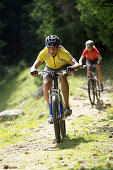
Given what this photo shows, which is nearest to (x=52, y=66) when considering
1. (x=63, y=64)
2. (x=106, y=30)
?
(x=63, y=64)

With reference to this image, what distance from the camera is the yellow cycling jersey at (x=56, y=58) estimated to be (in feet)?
23.1

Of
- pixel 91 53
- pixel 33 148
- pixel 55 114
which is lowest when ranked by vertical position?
pixel 33 148

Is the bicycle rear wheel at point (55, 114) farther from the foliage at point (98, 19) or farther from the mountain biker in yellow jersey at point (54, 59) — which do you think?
the foliage at point (98, 19)

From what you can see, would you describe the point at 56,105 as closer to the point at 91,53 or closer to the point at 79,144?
the point at 79,144

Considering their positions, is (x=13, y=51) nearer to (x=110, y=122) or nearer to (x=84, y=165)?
(x=110, y=122)

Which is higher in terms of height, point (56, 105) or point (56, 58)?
point (56, 58)

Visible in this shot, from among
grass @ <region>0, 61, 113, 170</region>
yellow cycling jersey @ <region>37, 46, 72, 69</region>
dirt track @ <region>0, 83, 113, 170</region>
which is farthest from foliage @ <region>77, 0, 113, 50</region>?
dirt track @ <region>0, 83, 113, 170</region>

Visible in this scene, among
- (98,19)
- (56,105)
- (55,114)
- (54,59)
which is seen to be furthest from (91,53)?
(55,114)

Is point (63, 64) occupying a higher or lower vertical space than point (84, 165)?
higher

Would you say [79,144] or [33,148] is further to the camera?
[33,148]

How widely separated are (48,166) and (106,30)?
15.3 metres

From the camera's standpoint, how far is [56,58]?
7.11m

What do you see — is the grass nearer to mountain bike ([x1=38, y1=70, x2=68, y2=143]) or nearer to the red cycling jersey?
mountain bike ([x1=38, y1=70, x2=68, y2=143])

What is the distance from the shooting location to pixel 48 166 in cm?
535
